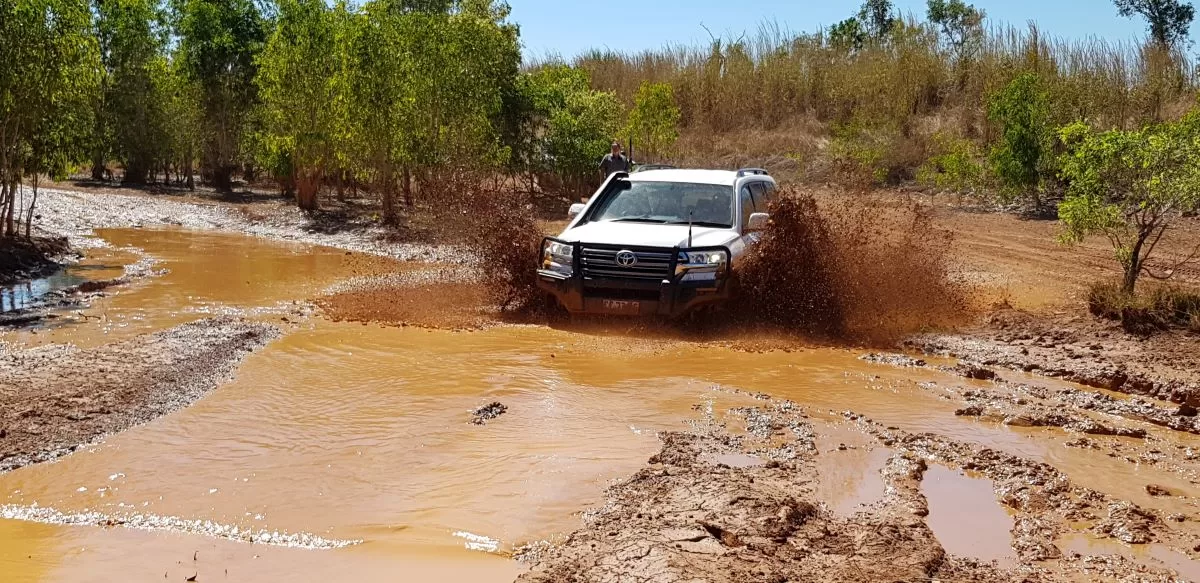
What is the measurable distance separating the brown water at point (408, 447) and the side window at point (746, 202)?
166cm

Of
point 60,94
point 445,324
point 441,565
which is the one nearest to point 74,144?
point 60,94

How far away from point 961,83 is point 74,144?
904 inches

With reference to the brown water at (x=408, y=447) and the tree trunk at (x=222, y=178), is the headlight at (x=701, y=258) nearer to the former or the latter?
the brown water at (x=408, y=447)

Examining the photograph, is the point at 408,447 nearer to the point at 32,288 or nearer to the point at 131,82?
the point at 32,288

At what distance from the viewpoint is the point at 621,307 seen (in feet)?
31.3

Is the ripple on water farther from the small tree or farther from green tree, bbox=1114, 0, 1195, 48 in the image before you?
green tree, bbox=1114, 0, 1195, 48

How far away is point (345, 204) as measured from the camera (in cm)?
2745

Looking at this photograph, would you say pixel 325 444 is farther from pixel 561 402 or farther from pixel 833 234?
pixel 833 234

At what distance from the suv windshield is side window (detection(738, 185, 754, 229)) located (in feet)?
0.37

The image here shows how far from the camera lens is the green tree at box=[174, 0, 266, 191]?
30.5 m

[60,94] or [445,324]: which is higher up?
[60,94]

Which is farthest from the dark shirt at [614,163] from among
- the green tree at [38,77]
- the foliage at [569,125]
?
the green tree at [38,77]

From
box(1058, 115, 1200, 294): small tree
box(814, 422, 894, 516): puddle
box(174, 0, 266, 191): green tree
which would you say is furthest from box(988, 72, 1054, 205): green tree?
box(174, 0, 266, 191): green tree

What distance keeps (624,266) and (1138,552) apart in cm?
544
